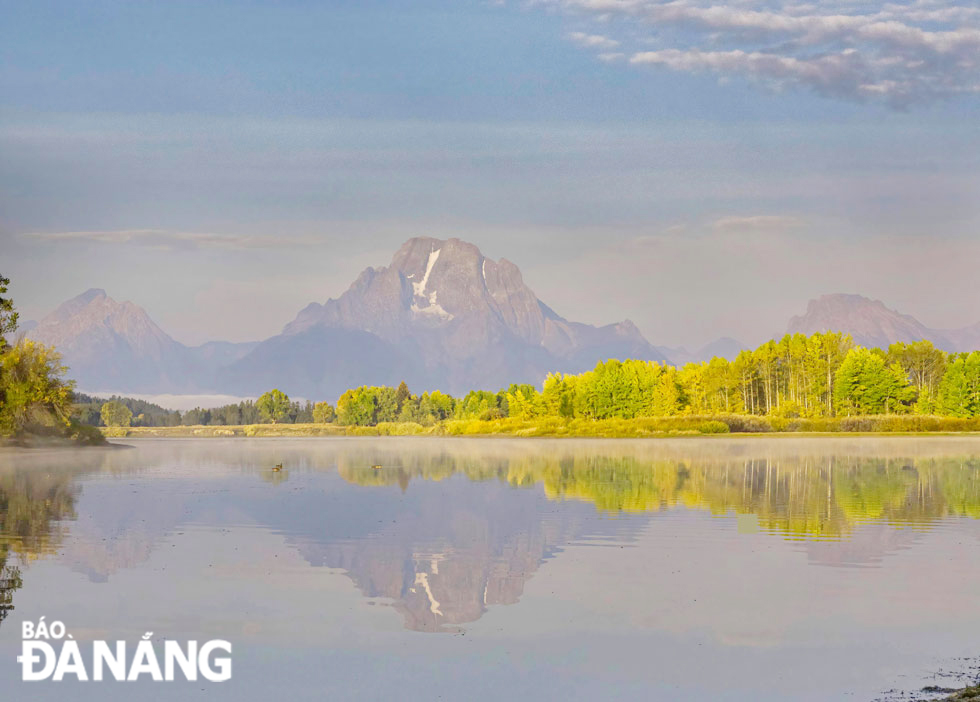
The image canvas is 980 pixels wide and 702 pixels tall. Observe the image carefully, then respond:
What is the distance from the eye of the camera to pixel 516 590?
838 inches

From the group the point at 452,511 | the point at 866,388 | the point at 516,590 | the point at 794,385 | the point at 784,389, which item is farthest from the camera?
the point at 784,389

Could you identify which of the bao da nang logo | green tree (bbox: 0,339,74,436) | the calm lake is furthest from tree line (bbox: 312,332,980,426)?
the bao da nang logo

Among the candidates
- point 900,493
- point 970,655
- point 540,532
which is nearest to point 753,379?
point 900,493

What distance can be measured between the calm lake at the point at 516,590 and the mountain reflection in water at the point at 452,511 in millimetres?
171

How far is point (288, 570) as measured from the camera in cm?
2403

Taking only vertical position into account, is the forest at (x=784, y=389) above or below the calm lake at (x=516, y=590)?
above

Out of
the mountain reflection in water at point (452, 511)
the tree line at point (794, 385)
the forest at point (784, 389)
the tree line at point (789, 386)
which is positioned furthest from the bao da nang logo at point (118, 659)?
the tree line at point (794, 385)

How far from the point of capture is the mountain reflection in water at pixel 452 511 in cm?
2397

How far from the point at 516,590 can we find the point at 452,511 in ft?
55.9

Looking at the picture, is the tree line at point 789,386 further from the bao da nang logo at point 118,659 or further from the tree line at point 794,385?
the bao da nang logo at point 118,659

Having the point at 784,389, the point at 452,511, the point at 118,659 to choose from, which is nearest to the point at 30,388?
the point at 452,511

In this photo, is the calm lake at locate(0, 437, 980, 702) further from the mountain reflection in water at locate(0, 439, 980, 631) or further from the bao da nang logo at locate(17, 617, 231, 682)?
the bao da nang logo at locate(17, 617, 231, 682)

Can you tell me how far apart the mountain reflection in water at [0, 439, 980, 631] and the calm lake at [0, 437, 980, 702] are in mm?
171

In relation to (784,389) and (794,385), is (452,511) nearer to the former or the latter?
(794,385)
